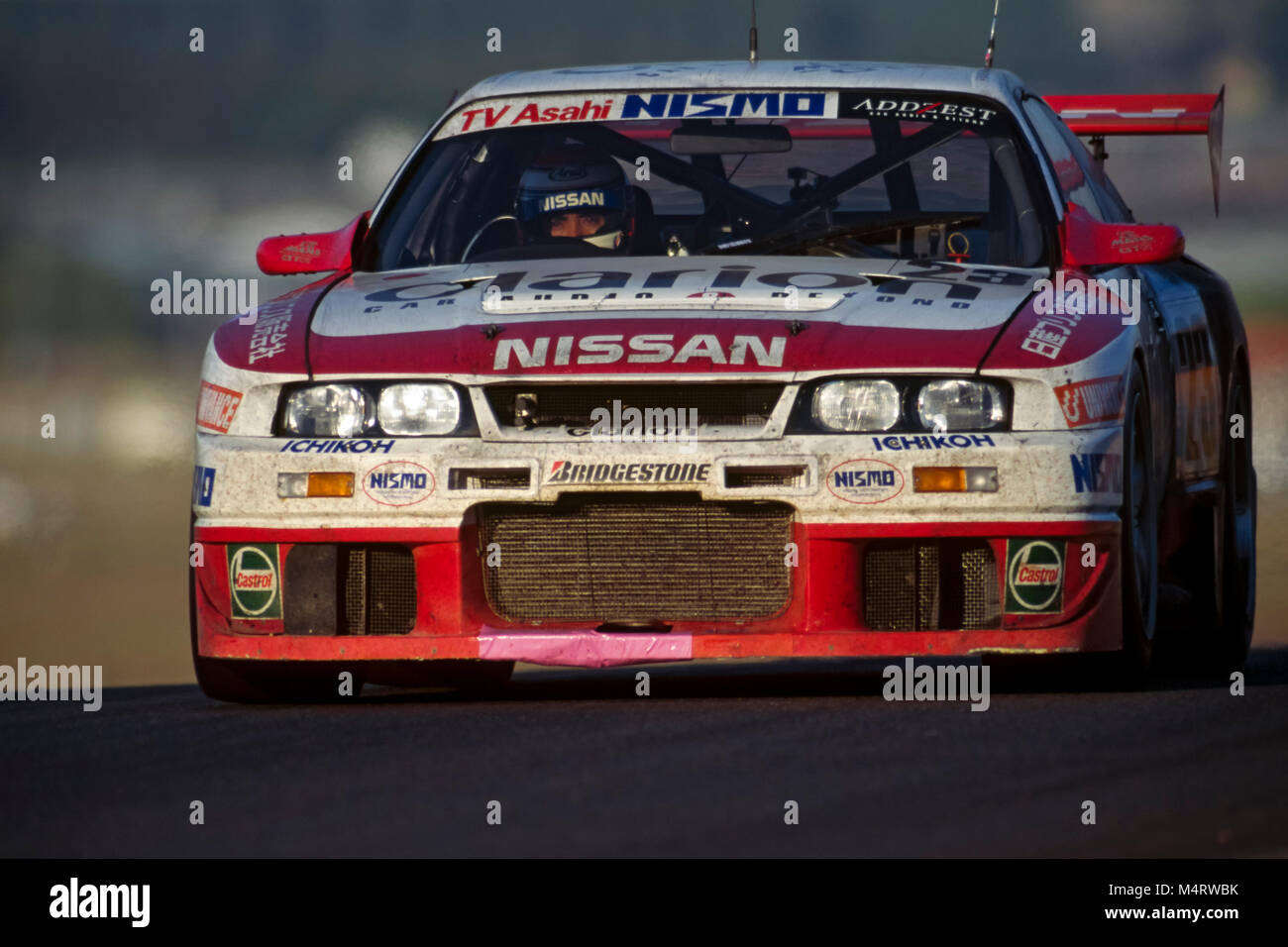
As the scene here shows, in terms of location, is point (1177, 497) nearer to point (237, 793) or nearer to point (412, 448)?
point (412, 448)

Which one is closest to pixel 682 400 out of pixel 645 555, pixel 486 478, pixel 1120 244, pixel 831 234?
pixel 645 555

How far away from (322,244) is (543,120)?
77 centimetres

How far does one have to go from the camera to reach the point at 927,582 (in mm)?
6020

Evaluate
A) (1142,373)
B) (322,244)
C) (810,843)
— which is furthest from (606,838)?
(322,244)

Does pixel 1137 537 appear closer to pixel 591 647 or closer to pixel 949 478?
pixel 949 478

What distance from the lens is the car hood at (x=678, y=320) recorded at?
6.00 m

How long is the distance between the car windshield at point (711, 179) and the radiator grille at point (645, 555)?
1.15 m

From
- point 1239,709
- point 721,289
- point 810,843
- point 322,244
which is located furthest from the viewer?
point 322,244

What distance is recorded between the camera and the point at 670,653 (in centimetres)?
599

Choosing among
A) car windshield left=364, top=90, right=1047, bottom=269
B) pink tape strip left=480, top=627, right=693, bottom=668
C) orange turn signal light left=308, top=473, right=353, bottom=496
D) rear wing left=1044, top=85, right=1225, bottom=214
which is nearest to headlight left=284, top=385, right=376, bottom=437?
orange turn signal light left=308, top=473, right=353, bottom=496

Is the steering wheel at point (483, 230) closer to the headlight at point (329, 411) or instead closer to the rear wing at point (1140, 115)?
the headlight at point (329, 411)

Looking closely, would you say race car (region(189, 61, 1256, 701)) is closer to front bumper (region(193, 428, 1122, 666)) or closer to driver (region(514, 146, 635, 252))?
front bumper (region(193, 428, 1122, 666))

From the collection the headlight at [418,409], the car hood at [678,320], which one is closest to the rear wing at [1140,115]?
the car hood at [678,320]

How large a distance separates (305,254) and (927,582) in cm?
213
